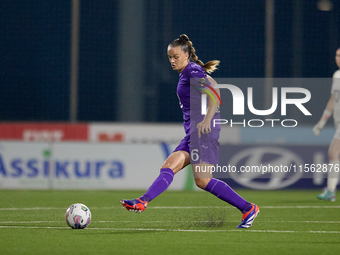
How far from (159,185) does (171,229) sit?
1.76ft

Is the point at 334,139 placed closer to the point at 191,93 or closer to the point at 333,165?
the point at 333,165

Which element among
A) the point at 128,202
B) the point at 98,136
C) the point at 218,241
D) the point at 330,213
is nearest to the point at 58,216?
the point at 128,202

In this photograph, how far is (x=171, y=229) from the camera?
599 centimetres

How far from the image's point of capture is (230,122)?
44.7 feet

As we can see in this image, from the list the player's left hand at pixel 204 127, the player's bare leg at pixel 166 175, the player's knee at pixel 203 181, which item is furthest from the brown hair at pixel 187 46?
the player's knee at pixel 203 181

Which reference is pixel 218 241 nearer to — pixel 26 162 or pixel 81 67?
pixel 26 162

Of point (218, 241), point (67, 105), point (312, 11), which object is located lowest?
point (67, 105)

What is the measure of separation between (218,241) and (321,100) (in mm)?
9619

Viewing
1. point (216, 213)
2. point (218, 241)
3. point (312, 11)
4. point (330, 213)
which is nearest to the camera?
point (218, 241)

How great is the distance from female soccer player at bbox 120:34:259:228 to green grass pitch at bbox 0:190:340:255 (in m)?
0.36

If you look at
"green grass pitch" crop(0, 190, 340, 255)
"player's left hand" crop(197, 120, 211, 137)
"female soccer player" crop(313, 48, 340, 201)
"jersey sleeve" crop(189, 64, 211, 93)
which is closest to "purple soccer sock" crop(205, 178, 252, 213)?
"green grass pitch" crop(0, 190, 340, 255)

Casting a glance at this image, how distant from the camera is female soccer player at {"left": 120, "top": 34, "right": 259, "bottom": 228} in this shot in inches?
227

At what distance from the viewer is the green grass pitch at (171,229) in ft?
15.8

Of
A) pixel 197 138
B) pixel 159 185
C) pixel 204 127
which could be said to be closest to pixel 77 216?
pixel 159 185
